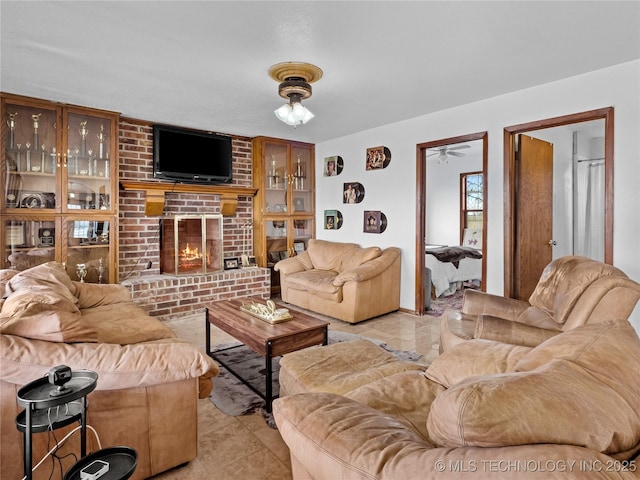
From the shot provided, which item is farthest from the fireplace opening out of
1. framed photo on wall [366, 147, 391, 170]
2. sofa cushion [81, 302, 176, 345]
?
framed photo on wall [366, 147, 391, 170]

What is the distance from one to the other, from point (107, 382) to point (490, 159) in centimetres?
377

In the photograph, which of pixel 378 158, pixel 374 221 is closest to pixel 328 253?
pixel 374 221

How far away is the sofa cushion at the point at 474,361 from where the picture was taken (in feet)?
4.73

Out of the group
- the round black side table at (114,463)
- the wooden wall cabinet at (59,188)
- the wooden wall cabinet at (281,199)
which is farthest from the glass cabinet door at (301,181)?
the round black side table at (114,463)

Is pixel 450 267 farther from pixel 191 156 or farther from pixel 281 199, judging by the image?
pixel 191 156

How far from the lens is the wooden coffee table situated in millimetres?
2361

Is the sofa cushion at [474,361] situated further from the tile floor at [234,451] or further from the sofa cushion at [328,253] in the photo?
the sofa cushion at [328,253]

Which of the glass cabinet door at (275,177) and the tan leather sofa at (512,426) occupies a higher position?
the glass cabinet door at (275,177)

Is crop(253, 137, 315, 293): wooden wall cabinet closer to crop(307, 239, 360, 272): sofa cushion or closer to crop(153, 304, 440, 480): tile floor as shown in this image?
crop(307, 239, 360, 272): sofa cushion

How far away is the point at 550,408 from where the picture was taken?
77 cm

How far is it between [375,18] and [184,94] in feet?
6.99

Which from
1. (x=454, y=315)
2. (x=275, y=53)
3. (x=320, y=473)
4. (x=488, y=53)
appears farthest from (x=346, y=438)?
(x=488, y=53)

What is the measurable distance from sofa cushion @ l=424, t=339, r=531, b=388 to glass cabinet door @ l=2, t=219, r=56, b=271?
4.00 meters

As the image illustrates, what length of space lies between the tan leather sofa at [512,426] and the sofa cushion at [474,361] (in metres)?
0.30
